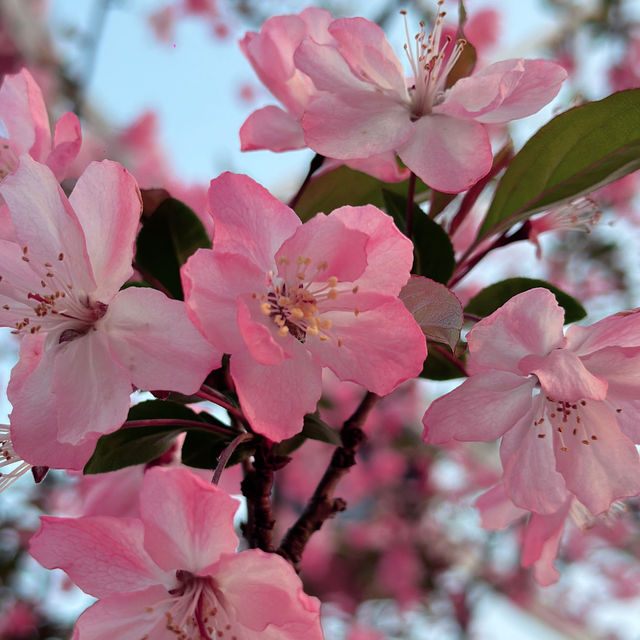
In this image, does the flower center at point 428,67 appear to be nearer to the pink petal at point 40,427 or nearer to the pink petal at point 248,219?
the pink petal at point 248,219

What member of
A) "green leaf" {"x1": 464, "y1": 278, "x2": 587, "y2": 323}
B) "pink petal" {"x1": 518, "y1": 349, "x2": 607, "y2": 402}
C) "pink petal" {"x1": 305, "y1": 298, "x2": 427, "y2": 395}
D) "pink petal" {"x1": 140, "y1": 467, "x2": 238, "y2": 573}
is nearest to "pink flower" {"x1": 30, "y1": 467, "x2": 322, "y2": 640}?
"pink petal" {"x1": 140, "y1": 467, "x2": 238, "y2": 573}

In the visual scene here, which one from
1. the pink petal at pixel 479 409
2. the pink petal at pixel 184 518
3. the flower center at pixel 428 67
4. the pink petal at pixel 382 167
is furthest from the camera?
the pink petal at pixel 382 167

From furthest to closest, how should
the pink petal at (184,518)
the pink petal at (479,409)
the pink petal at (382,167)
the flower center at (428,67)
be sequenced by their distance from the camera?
the pink petal at (382,167) → the flower center at (428,67) → the pink petal at (479,409) → the pink petal at (184,518)

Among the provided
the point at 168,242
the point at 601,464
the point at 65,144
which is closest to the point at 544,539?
the point at 601,464

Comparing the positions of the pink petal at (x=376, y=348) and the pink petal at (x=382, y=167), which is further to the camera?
the pink petal at (x=382, y=167)

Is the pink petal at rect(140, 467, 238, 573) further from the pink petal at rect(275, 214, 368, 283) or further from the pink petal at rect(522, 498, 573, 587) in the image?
the pink petal at rect(522, 498, 573, 587)

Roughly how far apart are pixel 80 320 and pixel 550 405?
15.5 inches

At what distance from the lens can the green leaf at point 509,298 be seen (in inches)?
25.7

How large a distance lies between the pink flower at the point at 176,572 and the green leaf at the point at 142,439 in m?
0.13

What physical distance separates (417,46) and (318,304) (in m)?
0.34

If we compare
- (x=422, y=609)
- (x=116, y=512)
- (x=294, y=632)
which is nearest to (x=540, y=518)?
(x=294, y=632)

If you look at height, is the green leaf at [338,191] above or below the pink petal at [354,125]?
below

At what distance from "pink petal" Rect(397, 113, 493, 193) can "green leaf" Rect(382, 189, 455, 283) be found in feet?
0.30

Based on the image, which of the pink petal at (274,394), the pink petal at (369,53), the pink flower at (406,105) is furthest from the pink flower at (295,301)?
the pink petal at (369,53)
